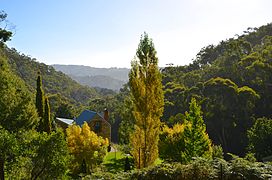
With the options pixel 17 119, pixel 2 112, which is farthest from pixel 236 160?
pixel 17 119

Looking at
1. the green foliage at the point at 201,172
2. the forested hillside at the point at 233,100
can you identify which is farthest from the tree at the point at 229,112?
the green foliage at the point at 201,172

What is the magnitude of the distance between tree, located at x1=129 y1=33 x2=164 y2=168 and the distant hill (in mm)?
48653

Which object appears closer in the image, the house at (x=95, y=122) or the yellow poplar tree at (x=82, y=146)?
the yellow poplar tree at (x=82, y=146)

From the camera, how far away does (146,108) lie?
43.4 feet

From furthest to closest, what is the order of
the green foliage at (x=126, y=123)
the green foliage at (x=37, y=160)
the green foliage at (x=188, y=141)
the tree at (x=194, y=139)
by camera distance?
1. the green foliage at (x=188, y=141)
2. the tree at (x=194, y=139)
3. the green foliage at (x=126, y=123)
4. the green foliage at (x=37, y=160)

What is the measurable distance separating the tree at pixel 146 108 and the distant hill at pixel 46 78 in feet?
160

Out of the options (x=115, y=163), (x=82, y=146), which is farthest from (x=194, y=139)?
(x=115, y=163)

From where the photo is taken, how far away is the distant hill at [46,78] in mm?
68906

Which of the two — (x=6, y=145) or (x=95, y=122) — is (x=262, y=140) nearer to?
(x=95, y=122)

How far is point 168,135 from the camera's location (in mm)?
22703

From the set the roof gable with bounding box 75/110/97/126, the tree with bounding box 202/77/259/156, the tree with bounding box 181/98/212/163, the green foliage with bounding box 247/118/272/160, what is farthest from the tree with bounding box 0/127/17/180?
the tree with bounding box 202/77/259/156

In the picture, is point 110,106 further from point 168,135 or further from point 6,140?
point 6,140

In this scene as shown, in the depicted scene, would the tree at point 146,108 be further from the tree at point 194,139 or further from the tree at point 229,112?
the tree at point 229,112

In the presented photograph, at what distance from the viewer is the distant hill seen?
68.9 m
